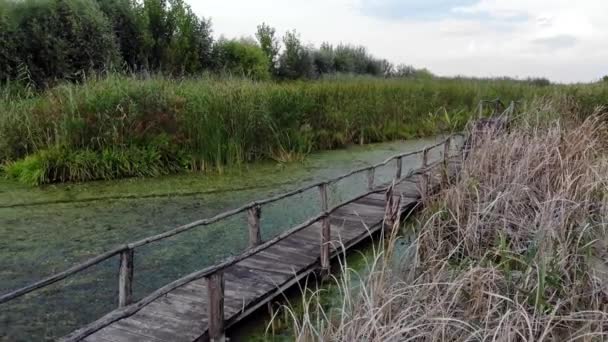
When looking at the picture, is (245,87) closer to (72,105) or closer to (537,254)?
(72,105)

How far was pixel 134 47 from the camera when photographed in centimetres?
A: 1345

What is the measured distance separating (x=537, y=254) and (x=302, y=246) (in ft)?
5.49

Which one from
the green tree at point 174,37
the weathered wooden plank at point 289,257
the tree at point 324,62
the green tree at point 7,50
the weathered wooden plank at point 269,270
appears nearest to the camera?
the weathered wooden plank at point 269,270

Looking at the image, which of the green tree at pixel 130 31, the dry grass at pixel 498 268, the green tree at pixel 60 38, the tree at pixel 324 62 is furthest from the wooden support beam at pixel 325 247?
the tree at pixel 324 62

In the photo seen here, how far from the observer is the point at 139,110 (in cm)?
727

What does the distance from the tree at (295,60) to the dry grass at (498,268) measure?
1221cm

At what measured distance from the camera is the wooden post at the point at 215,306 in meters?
2.62

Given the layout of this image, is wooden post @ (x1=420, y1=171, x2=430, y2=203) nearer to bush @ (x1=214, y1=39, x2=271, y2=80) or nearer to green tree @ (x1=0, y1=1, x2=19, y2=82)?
green tree @ (x1=0, y1=1, x2=19, y2=82)

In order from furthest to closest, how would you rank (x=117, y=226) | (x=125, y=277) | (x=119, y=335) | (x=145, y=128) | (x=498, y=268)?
(x=145, y=128) < (x=117, y=226) < (x=498, y=268) < (x=125, y=277) < (x=119, y=335)

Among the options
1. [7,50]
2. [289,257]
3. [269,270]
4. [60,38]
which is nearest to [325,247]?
[289,257]

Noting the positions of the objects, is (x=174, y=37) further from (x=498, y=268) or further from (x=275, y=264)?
(x=498, y=268)

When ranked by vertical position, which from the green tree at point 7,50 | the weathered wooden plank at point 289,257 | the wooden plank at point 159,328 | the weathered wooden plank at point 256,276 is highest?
the green tree at point 7,50

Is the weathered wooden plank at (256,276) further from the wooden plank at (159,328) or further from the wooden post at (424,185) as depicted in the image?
the wooden post at (424,185)

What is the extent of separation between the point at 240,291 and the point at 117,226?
6.81 ft
